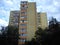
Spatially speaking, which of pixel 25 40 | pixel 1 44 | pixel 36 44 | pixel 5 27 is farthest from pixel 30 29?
pixel 1 44

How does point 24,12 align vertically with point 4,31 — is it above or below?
above

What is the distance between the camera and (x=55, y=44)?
885 inches

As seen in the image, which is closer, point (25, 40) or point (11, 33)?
point (11, 33)

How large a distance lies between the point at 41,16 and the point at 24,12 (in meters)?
16.7

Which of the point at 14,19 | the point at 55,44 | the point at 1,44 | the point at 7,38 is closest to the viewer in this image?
the point at 55,44

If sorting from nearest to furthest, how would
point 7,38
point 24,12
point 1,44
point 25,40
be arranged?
point 1,44
point 7,38
point 25,40
point 24,12

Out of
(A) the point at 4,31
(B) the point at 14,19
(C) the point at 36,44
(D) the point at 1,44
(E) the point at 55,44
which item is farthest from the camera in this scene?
(B) the point at 14,19

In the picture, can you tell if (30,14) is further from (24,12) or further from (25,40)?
(25,40)

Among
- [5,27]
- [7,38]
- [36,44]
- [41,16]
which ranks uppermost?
[41,16]

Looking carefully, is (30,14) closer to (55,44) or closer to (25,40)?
(25,40)

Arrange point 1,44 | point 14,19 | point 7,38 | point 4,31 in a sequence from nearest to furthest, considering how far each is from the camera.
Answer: point 1,44 → point 7,38 → point 4,31 → point 14,19

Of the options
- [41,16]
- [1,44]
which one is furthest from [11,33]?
[41,16]

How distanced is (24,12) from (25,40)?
11.3m

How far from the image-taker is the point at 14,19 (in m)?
68.7
